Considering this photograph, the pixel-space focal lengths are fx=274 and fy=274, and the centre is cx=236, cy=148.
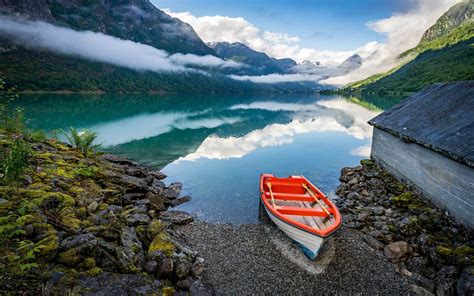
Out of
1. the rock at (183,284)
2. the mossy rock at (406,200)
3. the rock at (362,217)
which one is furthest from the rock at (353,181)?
the rock at (183,284)

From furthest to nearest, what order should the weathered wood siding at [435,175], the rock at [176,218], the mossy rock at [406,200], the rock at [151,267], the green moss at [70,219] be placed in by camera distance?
the mossy rock at [406,200]
the rock at [176,218]
the weathered wood siding at [435,175]
the green moss at [70,219]
the rock at [151,267]

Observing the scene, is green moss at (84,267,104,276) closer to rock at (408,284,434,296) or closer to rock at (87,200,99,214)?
rock at (87,200,99,214)

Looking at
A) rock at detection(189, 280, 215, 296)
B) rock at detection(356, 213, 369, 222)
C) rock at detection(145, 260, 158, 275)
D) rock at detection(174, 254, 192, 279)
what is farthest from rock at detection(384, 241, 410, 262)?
rock at detection(145, 260, 158, 275)

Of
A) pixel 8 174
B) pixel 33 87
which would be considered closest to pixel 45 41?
pixel 33 87

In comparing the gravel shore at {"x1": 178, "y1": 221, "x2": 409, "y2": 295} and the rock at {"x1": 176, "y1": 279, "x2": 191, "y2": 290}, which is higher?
the rock at {"x1": 176, "y1": 279, "x2": 191, "y2": 290}

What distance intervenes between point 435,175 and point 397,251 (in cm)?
438

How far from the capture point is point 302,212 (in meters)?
10.9

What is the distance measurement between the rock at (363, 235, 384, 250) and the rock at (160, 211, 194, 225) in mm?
7264

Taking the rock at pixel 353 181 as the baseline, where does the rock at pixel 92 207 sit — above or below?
above

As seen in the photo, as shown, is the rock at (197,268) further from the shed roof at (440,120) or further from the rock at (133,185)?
the shed roof at (440,120)

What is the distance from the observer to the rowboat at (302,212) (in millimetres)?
9047

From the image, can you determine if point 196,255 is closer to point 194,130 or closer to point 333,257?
point 333,257

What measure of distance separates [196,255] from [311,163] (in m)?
17.0

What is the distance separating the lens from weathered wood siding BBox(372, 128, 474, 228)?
9680mm
